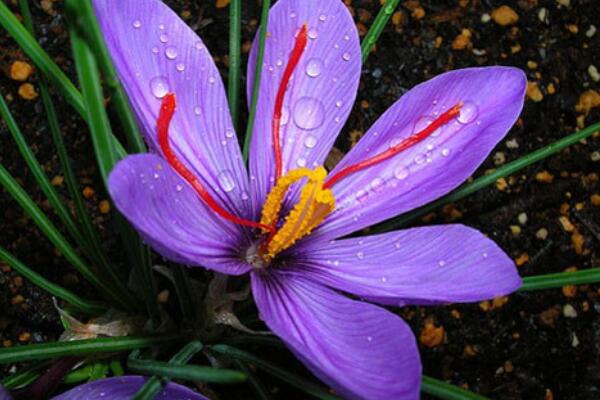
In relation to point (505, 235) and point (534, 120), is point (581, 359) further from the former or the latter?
point (534, 120)

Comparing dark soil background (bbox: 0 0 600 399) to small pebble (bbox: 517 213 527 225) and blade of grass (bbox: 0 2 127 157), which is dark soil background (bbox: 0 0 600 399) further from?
blade of grass (bbox: 0 2 127 157)

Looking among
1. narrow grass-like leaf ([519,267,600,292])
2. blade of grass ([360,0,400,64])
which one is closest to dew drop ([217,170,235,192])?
blade of grass ([360,0,400,64])

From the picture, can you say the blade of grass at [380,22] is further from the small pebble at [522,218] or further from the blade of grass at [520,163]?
the small pebble at [522,218]

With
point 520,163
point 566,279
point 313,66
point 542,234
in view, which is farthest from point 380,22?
point 542,234

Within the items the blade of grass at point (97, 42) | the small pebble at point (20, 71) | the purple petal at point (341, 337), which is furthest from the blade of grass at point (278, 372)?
the small pebble at point (20, 71)

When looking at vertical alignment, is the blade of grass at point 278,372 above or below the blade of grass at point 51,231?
below

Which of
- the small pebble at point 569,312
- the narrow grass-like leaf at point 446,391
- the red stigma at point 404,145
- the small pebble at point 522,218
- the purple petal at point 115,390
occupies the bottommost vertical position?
the small pebble at point 569,312

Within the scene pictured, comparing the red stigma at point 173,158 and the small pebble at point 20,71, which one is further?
the small pebble at point 20,71
